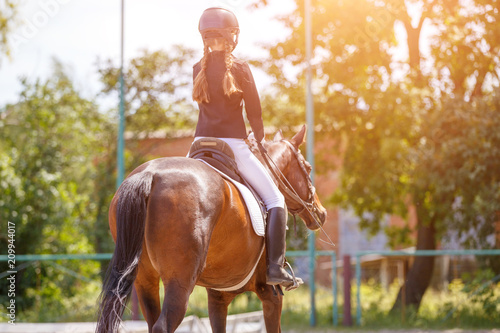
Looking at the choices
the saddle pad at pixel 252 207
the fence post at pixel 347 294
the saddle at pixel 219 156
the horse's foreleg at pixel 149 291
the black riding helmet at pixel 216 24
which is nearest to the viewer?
the horse's foreleg at pixel 149 291

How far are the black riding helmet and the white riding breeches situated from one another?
872 millimetres

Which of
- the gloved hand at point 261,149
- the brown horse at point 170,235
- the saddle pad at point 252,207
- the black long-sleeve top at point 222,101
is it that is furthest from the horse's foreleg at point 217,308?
the black long-sleeve top at point 222,101

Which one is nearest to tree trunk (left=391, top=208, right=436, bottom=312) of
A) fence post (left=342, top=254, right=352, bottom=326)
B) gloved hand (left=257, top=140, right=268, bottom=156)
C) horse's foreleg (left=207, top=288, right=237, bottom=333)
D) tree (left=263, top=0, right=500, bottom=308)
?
tree (left=263, top=0, right=500, bottom=308)

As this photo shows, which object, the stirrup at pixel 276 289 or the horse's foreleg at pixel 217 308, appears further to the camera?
the horse's foreleg at pixel 217 308

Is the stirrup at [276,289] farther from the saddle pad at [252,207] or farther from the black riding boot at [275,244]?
the saddle pad at [252,207]

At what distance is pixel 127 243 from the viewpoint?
13.7ft

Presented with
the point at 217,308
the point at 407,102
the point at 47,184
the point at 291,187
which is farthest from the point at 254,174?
the point at 47,184

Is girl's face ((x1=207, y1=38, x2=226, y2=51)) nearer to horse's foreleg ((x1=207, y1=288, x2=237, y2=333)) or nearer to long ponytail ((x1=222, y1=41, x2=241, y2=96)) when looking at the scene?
long ponytail ((x1=222, y1=41, x2=241, y2=96))

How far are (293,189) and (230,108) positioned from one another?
1258mm

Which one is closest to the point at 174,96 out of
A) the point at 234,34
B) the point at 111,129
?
the point at 111,129

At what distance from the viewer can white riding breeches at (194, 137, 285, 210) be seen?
5180 millimetres

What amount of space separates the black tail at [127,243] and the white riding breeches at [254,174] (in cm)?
114

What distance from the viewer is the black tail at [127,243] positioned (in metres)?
4.09

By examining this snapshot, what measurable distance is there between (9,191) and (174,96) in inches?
252
